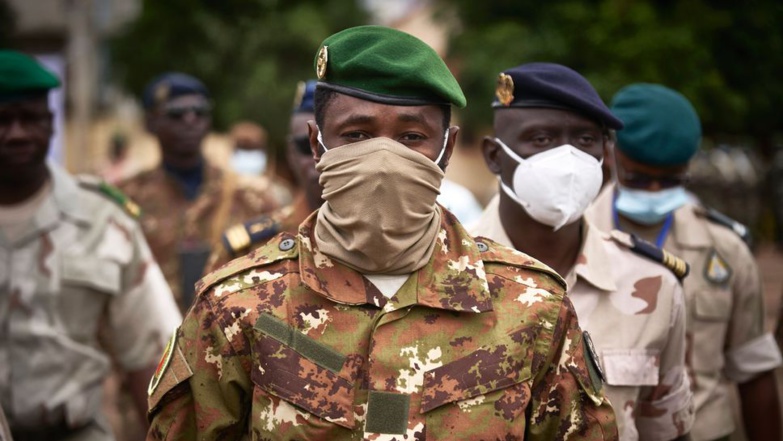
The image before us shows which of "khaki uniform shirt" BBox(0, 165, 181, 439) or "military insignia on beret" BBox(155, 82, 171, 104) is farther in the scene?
"military insignia on beret" BBox(155, 82, 171, 104)

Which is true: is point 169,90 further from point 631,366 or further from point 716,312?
point 631,366

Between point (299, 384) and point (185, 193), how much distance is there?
17.3 ft

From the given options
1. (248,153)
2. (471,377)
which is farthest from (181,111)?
(248,153)

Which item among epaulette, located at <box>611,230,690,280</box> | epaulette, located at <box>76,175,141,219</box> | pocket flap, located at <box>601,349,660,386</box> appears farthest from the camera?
epaulette, located at <box>76,175,141,219</box>

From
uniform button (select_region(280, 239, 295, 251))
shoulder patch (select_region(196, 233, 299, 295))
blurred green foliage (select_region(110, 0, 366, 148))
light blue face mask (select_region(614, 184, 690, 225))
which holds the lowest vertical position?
blurred green foliage (select_region(110, 0, 366, 148))

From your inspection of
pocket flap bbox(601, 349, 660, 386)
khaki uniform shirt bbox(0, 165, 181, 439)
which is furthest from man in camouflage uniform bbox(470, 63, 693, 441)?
khaki uniform shirt bbox(0, 165, 181, 439)

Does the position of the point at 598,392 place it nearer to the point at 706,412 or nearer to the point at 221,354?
the point at 221,354

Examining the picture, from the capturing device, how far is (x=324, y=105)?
282cm

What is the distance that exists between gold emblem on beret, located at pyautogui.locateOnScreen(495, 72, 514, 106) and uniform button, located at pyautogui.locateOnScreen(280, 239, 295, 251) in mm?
1400

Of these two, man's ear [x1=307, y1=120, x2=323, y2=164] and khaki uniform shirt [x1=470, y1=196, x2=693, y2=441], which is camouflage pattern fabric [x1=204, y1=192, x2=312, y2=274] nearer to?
khaki uniform shirt [x1=470, y1=196, x2=693, y2=441]

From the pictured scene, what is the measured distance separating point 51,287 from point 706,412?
9.45 feet

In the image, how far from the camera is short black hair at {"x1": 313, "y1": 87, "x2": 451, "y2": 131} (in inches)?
110

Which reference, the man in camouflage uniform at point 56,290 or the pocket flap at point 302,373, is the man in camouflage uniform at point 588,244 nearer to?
the pocket flap at point 302,373

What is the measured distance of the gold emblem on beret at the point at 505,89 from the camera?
159 inches
